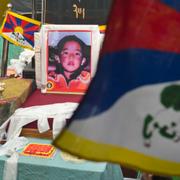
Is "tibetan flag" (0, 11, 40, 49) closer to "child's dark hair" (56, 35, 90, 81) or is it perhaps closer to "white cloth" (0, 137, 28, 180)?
"child's dark hair" (56, 35, 90, 81)

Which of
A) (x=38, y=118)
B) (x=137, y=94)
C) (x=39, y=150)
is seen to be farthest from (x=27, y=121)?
(x=137, y=94)

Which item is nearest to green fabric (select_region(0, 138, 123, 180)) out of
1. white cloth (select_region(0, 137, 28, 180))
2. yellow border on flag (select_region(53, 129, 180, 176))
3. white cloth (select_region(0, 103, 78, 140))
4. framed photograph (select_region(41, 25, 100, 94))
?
white cloth (select_region(0, 137, 28, 180))

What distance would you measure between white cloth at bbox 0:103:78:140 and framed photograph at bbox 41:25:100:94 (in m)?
0.39

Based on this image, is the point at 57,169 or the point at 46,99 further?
the point at 46,99

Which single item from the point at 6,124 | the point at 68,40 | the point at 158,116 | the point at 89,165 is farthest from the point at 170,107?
the point at 68,40

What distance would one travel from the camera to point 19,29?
481 cm

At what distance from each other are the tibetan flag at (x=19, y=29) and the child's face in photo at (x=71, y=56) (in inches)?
86.0

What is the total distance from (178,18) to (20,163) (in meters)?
1.31

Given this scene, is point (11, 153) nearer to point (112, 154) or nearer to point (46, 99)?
point (46, 99)

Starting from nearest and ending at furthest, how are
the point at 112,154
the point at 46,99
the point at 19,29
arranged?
1. the point at 112,154
2. the point at 46,99
3. the point at 19,29

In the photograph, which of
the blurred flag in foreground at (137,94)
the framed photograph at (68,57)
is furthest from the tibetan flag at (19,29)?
the blurred flag in foreground at (137,94)

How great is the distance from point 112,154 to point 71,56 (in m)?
1.86

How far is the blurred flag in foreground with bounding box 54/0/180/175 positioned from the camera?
32.3 inches

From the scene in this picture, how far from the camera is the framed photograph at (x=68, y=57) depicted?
8.57ft
